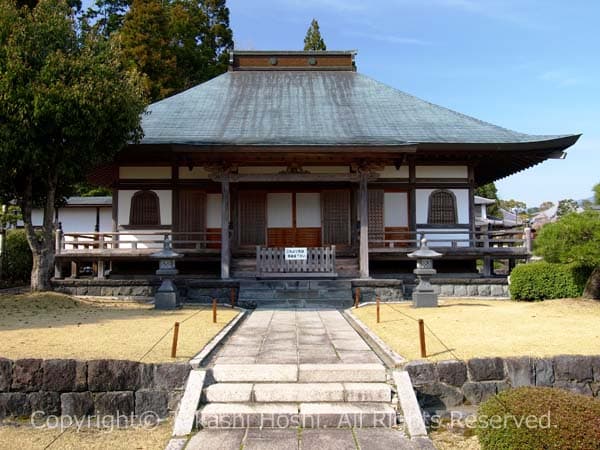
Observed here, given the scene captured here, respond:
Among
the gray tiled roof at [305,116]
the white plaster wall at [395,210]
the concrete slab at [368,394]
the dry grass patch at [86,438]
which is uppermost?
the gray tiled roof at [305,116]

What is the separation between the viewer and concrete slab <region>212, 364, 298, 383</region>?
6.11 meters

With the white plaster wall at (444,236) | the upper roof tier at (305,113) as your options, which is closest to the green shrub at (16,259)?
the upper roof tier at (305,113)

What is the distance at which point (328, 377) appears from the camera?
20.1 feet

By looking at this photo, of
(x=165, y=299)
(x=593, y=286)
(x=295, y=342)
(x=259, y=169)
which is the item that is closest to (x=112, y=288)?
(x=165, y=299)

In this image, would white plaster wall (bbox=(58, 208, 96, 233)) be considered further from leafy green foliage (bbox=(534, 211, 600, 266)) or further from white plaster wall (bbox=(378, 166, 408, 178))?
leafy green foliage (bbox=(534, 211, 600, 266))

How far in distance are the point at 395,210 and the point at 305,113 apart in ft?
16.6

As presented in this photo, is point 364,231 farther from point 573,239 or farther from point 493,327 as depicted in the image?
point 493,327

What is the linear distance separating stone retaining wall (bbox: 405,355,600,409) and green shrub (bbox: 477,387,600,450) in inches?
53.7

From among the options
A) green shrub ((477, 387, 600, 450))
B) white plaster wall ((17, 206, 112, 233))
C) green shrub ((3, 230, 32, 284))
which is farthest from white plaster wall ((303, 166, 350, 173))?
white plaster wall ((17, 206, 112, 233))

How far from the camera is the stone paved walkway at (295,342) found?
677cm

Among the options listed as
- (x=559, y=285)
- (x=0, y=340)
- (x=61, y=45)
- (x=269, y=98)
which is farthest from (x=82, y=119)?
(x=559, y=285)

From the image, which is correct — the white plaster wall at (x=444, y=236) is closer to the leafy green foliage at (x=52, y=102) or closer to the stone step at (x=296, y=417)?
the leafy green foliage at (x=52, y=102)

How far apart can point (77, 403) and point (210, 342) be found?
6.81 feet

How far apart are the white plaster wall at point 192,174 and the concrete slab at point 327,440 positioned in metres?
12.1
